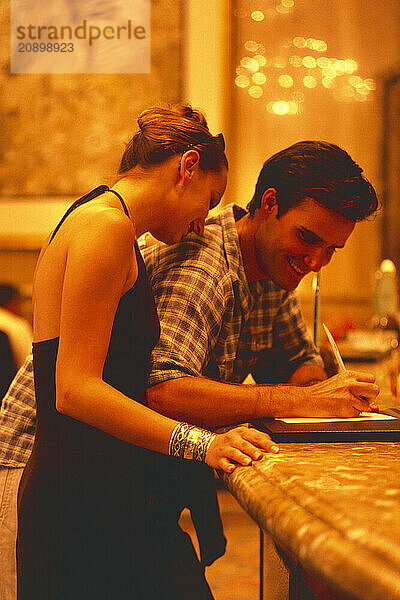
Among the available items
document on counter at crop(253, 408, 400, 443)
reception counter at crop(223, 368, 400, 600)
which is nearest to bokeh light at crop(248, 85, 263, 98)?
document on counter at crop(253, 408, 400, 443)

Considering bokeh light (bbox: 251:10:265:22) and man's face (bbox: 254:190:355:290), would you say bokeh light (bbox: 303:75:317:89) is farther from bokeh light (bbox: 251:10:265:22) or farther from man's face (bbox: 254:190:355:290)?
man's face (bbox: 254:190:355:290)

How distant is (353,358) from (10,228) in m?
2.51

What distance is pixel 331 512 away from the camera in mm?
669

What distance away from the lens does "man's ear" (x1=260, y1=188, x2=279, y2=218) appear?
5.21ft

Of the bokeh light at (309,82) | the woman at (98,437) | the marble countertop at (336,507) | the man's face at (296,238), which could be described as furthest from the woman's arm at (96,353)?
the bokeh light at (309,82)

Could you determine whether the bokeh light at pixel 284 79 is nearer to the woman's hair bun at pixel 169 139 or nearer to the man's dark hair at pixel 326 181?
the man's dark hair at pixel 326 181

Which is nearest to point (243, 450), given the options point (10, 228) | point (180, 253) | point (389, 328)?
point (180, 253)

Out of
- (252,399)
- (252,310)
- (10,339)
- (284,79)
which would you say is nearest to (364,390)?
(252,399)

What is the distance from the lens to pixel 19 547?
3.85 ft

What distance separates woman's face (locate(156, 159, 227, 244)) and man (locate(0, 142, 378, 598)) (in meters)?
0.06

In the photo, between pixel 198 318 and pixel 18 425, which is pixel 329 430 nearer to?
pixel 198 318

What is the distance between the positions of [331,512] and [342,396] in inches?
25.1

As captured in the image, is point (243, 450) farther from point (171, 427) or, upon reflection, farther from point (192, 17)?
point (192, 17)

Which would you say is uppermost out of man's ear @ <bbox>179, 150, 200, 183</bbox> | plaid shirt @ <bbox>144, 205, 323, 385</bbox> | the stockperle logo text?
the stockperle logo text
